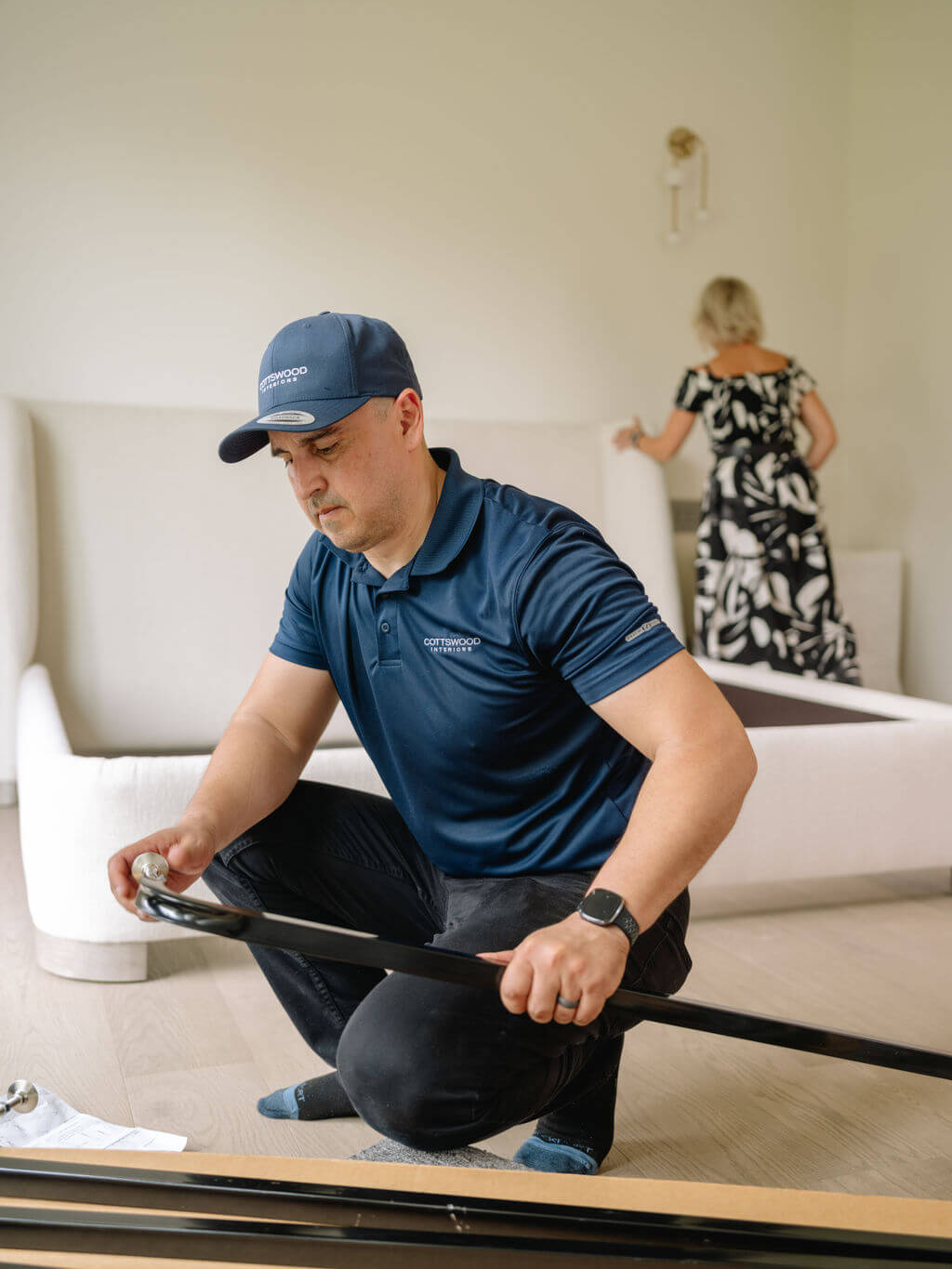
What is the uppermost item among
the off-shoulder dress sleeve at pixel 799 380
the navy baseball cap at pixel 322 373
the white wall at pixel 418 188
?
the white wall at pixel 418 188

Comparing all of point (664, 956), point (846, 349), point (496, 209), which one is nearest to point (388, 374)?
point (664, 956)

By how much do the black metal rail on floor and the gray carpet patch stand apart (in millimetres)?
502

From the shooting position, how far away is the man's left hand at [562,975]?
3.02ft

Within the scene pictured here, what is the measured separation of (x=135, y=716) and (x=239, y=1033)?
4.03ft

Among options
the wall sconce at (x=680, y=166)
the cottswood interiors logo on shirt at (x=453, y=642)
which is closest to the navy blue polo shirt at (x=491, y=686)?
the cottswood interiors logo on shirt at (x=453, y=642)

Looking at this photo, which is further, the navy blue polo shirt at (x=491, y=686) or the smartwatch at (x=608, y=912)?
the navy blue polo shirt at (x=491, y=686)

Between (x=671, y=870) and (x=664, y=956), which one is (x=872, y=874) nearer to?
(x=664, y=956)

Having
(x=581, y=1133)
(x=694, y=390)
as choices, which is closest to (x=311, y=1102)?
(x=581, y=1133)

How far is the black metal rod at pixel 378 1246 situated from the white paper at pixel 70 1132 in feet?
2.00

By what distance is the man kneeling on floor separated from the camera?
42.6 inches

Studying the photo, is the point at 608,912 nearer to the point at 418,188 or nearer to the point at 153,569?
the point at 153,569

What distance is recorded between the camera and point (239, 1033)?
1784 millimetres

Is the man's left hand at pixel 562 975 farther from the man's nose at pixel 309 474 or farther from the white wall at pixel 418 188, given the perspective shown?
the white wall at pixel 418 188

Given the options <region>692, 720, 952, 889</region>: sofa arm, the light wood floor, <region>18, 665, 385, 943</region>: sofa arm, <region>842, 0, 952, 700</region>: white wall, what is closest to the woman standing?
<region>842, 0, 952, 700</region>: white wall
